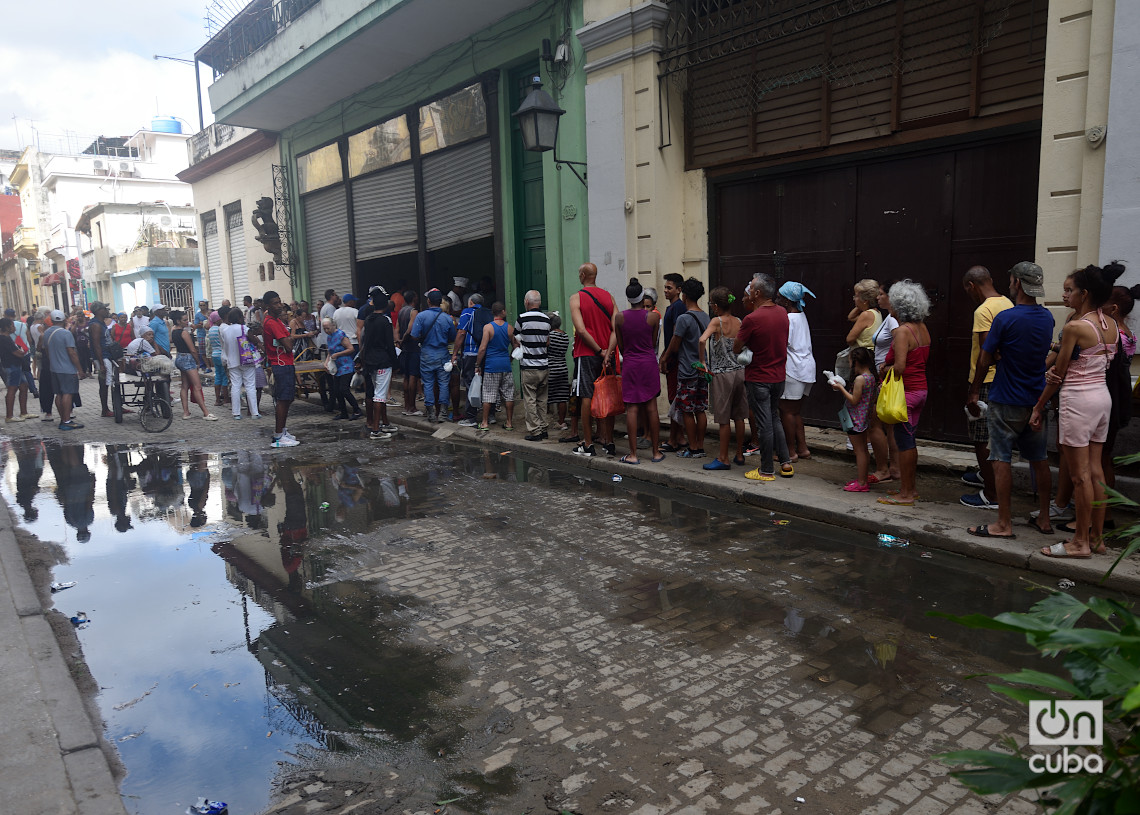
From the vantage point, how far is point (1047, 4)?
22.1 feet

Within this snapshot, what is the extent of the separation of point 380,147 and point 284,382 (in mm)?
7531

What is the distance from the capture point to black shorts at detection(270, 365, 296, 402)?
10.6m

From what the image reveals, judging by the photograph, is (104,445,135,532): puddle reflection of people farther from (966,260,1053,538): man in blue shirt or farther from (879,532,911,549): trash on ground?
(966,260,1053,538): man in blue shirt

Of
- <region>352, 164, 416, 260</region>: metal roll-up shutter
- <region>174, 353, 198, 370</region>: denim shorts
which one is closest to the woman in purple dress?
<region>174, 353, 198, 370</region>: denim shorts

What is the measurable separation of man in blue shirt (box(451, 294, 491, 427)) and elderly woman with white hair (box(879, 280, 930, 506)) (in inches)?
241

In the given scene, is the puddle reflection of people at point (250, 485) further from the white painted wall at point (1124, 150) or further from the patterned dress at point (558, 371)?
the white painted wall at point (1124, 150)

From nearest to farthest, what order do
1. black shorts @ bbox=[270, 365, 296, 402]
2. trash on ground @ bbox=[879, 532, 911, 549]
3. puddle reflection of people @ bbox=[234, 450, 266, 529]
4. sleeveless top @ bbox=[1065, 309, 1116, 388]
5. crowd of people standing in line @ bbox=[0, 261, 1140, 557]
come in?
sleeveless top @ bbox=[1065, 309, 1116, 388]
crowd of people standing in line @ bbox=[0, 261, 1140, 557]
trash on ground @ bbox=[879, 532, 911, 549]
puddle reflection of people @ bbox=[234, 450, 266, 529]
black shorts @ bbox=[270, 365, 296, 402]

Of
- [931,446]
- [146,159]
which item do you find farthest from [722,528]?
[146,159]

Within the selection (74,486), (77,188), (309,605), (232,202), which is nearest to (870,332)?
(309,605)

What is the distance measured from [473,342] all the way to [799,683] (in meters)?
8.13

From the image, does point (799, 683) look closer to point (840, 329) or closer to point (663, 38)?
point (840, 329)

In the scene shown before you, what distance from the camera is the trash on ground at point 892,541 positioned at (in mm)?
5828

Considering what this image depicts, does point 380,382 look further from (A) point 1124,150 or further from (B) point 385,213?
(A) point 1124,150

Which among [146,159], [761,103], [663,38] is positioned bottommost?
[761,103]
